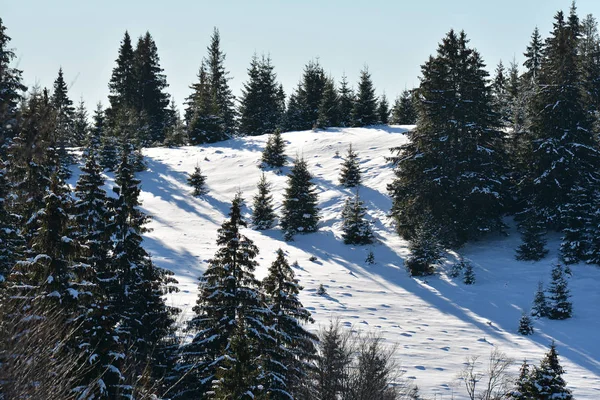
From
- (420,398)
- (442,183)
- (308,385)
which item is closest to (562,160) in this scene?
(442,183)

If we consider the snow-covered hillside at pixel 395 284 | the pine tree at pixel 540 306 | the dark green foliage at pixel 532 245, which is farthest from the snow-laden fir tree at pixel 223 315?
the dark green foliage at pixel 532 245

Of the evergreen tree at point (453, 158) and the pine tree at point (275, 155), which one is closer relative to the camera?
the evergreen tree at point (453, 158)

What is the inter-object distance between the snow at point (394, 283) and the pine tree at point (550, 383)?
3.65 meters

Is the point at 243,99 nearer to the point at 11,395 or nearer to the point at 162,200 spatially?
the point at 162,200

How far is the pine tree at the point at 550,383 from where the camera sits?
11547 millimetres

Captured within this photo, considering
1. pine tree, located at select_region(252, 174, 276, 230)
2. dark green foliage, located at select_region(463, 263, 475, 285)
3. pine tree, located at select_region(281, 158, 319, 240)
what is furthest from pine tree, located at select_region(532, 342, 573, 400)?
pine tree, located at select_region(252, 174, 276, 230)

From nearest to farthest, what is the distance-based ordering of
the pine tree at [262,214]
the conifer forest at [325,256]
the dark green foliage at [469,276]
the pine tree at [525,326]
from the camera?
the conifer forest at [325,256]
the pine tree at [525,326]
the dark green foliage at [469,276]
the pine tree at [262,214]

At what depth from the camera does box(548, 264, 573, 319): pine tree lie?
20781 millimetres

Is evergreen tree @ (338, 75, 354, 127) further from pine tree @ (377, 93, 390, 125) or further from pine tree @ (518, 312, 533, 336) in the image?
pine tree @ (518, 312, 533, 336)

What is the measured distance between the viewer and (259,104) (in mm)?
61469

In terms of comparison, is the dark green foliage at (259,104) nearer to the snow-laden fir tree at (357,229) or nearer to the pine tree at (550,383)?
the snow-laden fir tree at (357,229)

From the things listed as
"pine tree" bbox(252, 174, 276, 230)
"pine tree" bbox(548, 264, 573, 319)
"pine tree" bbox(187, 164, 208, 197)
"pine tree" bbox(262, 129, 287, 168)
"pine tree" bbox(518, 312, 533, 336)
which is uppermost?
"pine tree" bbox(262, 129, 287, 168)

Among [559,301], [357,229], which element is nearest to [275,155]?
[357,229]

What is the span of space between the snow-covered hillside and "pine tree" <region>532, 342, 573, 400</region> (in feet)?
11.9
